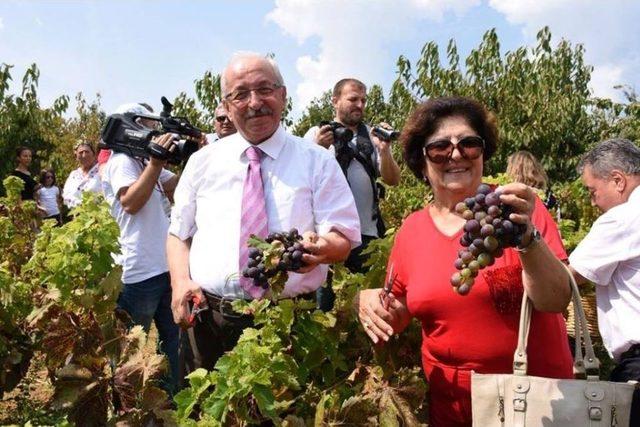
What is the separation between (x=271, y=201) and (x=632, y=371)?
148 centimetres

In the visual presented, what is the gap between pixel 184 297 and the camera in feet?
8.69

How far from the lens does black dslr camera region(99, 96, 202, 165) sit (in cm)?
368

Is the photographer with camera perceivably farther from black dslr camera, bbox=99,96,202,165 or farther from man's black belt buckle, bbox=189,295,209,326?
man's black belt buckle, bbox=189,295,209,326

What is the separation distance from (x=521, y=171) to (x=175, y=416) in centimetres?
412

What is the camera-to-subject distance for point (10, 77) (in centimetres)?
1113

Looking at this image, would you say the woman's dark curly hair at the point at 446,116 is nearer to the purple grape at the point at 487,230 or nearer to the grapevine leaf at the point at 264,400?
the purple grape at the point at 487,230

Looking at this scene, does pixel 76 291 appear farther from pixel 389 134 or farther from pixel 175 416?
pixel 389 134

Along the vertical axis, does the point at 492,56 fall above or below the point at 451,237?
above

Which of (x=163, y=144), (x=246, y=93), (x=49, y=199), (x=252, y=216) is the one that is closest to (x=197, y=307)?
(x=252, y=216)

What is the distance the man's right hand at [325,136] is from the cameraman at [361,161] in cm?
7

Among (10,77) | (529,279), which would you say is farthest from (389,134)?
(10,77)

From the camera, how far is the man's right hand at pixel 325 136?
4.31 m

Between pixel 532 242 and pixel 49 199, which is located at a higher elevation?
pixel 49 199

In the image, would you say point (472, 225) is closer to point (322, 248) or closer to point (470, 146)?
point (470, 146)
